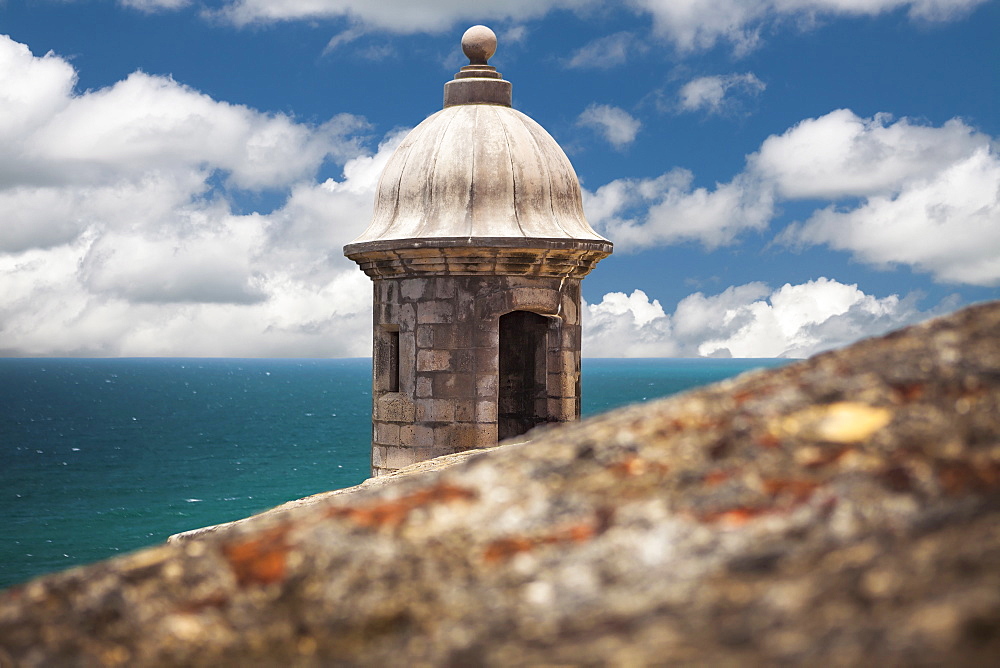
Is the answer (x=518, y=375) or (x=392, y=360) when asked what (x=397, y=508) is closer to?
(x=392, y=360)

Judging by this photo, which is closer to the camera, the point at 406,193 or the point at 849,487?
the point at 849,487

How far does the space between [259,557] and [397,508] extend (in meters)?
0.25

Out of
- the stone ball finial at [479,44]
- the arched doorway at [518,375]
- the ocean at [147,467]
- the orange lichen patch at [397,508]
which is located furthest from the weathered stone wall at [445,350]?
the ocean at [147,467]

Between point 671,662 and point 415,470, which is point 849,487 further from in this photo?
point 415,470

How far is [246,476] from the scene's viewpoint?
38.6m

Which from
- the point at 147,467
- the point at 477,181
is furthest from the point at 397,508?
the point at 147,467

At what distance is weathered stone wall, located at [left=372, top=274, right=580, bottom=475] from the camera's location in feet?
30.8

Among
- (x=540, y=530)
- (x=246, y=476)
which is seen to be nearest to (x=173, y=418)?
(x=246, y=476)

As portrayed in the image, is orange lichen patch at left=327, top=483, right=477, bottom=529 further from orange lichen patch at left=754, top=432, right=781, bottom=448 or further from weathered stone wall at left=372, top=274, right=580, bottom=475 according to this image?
weathered stone wall at left=372, top=274, right=580, bottom=475

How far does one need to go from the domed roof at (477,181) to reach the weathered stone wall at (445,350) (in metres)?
0.41

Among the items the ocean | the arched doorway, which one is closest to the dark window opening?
the arched doorway

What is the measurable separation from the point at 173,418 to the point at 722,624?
6958 cm

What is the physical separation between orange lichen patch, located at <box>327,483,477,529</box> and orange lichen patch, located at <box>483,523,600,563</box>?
149 mm

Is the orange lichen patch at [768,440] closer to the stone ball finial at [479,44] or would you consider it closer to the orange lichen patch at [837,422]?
the orange lichen patch at [837,422]
